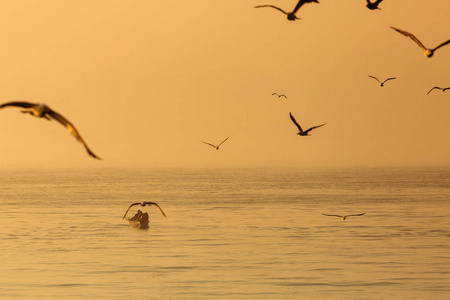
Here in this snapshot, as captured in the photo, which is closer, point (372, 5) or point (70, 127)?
point (70, 127)

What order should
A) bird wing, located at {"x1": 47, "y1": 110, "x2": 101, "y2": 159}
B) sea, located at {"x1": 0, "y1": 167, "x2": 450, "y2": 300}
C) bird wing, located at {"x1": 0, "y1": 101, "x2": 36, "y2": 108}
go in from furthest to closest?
sea, located at {"x1": 0, "y1": 167, "x2": 450, "y2": 300}, bird wing, located at {"x1": 47, "y1": 110, "x2": 101, "y2": 159}, bird wing, located at {"x1": 0, "y1": 101, "x2": 36, "y2": 108}

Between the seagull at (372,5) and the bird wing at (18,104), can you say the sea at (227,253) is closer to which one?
the seagull at (372,5)

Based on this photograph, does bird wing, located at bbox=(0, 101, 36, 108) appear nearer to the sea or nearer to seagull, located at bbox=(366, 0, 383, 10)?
seagull, located at bbox=(366, 0, 383, 10)

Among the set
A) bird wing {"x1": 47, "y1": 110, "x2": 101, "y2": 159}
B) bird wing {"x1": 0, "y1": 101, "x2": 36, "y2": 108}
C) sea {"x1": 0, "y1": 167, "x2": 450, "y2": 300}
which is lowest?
sea {"x1": 0, "y1": 167, "x2": 450, "y2": 300}

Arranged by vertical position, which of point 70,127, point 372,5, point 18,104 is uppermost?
point 372,5

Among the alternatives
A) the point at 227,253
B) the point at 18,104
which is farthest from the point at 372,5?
the point at 227,253

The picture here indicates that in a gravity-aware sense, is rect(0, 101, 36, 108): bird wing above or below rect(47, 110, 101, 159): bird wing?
above

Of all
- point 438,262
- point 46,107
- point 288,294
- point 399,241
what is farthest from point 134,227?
point 46,107

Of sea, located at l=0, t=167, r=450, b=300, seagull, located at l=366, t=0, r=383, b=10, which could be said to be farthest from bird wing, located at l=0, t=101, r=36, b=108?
sea, located at l=0, t=167, r=450, b=300

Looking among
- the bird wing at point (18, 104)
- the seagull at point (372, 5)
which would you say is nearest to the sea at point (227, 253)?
the seagull at point (372, 5)

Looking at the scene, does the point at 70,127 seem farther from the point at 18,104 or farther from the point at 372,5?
the point at 372,5

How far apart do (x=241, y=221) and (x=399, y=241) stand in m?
23.3

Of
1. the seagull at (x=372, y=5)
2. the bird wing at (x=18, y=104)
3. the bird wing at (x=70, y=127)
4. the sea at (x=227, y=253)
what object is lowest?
the sea at (x=227, y=253)

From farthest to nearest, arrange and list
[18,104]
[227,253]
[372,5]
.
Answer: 1. [227,253]
2. [372,5]
3. [18,104]
